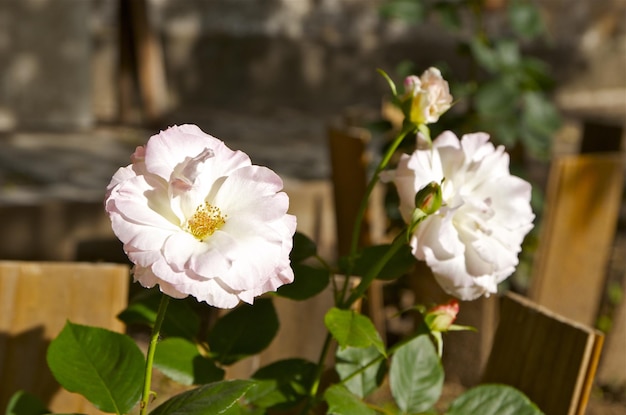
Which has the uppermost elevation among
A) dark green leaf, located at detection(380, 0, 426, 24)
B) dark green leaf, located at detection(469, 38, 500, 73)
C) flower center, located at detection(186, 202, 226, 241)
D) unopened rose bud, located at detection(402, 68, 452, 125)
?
dark green leaf, located at detection(380, 0, 426, 24)

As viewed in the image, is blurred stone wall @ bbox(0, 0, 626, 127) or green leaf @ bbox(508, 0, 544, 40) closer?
green leaf @ bbox(508, 0, 544, 40)

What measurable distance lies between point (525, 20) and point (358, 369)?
6.54 ft

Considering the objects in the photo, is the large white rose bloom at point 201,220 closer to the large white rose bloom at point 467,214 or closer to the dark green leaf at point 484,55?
the large white rose bloom at point 467,214

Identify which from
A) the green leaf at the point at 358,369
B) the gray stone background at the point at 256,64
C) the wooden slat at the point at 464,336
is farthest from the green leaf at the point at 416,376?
the gray stone background at the point at 256,64

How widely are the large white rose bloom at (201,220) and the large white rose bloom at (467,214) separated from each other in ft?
0.48

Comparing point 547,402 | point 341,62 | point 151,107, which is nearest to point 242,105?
point 341,62

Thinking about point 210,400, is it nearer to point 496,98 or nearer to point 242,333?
point 242,333

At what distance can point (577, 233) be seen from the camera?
2.58 meters

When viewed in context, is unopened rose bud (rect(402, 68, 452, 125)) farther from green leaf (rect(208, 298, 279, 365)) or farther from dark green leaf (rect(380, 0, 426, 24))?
dark green leaf (rect(380, 0, 426, 24))

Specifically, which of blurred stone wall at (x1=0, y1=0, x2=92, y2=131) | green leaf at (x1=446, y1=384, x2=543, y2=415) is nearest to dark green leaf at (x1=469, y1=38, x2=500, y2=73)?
green leaf at (x1=446, y1=384, x2=543, y2=415)

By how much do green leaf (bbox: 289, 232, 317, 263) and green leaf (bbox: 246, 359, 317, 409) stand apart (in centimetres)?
11

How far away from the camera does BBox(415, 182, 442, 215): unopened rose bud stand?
2.81ft

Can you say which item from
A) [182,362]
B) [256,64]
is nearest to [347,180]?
[182,362]

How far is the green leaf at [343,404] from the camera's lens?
889 millimetres
